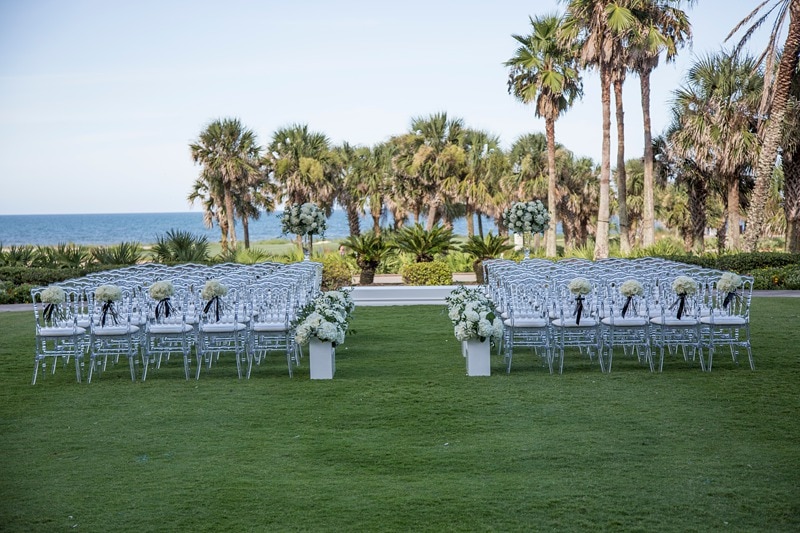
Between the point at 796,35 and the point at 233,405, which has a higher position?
the point at 796,35

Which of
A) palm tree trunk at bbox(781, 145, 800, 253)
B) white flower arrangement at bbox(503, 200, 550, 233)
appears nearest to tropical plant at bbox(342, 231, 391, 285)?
white flower arrangement at bbox(503, 200, 550, 233)

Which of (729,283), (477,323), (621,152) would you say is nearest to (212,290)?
(477,323)

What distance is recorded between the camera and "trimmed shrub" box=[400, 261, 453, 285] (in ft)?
75.6

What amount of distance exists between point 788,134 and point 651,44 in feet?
17.8

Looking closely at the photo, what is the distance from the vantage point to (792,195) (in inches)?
1064

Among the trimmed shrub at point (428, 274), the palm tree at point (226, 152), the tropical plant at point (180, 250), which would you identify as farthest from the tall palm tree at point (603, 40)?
the palm tree at point (226, 152)

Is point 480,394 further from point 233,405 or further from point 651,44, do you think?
point 651,44

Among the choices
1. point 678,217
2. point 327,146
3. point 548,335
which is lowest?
point 548,335

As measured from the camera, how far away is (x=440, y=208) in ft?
134

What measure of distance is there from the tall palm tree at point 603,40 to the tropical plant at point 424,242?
6.01 m

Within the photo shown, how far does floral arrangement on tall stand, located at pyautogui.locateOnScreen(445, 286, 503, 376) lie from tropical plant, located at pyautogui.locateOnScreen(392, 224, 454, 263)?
13.1m

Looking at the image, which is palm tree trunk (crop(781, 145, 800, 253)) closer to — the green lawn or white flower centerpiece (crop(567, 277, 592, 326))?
the green lawn

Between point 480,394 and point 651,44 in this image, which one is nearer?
point 480,394

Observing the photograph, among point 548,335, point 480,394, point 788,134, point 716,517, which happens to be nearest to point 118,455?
point 480,394
